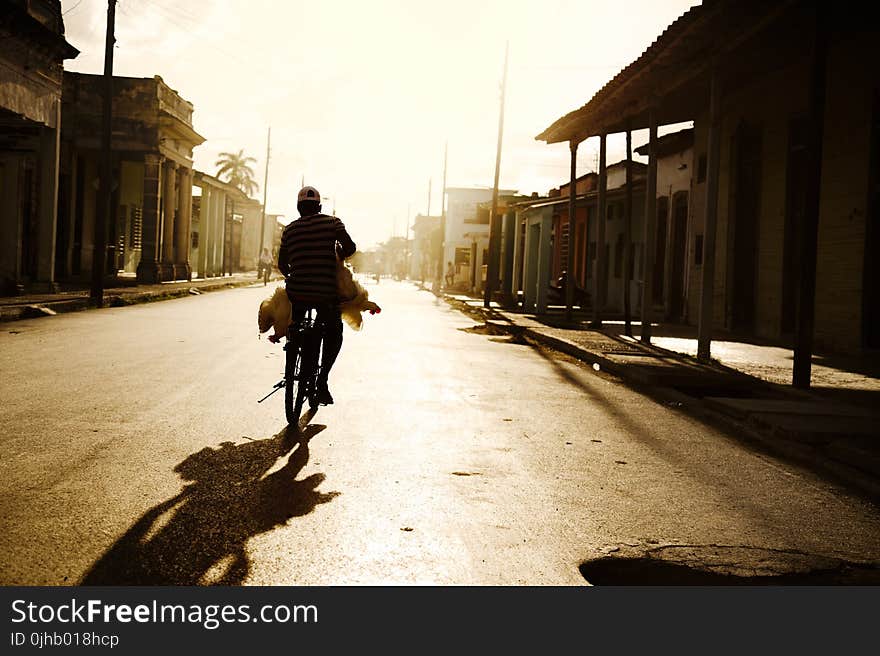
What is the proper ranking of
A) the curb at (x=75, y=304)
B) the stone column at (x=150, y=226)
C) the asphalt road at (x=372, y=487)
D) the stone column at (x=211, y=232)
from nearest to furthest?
the asphalt road at (x=372, y=487) < the curb at (x=75, y=304) < the stone column at (x=150, y=226) < the stone column at (x=211, y=232)

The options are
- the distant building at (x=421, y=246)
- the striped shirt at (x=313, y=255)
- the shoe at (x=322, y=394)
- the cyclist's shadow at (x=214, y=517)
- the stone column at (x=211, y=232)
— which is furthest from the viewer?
the distant building at (x=421, y=246)

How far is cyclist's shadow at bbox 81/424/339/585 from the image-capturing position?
11.9 ft

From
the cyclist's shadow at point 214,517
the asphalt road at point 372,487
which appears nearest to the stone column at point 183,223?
the asphalt road at point 372,487

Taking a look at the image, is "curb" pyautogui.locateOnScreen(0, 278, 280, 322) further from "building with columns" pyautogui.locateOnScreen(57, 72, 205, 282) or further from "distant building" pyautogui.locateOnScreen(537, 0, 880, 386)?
"distant building" pyautogui.locateOnScreen(537, 0, 880, 386)

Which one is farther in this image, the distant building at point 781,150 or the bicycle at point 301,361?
the distant building at point 781,150

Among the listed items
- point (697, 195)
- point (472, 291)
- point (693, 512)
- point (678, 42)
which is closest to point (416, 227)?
point (472, 291)

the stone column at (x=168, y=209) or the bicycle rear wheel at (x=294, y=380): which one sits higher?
the stone column at (x=168, y=209)

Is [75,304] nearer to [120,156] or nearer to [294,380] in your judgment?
[294,380]

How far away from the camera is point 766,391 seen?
10531mm

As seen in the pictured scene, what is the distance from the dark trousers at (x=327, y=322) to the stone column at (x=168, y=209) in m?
31.4

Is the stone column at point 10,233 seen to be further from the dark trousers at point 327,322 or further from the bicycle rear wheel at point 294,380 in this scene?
the bicycle rear wheel at point 294,380

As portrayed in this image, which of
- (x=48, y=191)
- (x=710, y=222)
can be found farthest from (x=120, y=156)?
(x=710, y=222)

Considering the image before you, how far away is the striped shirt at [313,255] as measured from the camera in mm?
7508

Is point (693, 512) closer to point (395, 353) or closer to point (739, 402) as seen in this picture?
point (739, 402)
